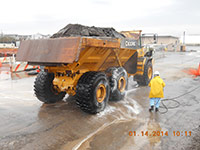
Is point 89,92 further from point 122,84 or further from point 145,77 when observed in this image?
point 145,77

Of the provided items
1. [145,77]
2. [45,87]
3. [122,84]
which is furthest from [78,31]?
[145,77]

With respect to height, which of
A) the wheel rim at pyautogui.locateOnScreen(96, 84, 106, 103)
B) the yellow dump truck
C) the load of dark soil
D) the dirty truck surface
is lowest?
the dirty truck surface

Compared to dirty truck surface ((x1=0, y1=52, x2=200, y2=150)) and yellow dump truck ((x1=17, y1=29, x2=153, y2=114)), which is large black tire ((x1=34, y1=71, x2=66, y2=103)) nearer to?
yellow dump truck ((x1=17, y1=29, x2=153, y2=114))

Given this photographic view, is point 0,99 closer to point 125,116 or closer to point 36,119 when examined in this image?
point 36,119

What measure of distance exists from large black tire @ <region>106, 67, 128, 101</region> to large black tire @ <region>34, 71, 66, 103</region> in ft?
5.65

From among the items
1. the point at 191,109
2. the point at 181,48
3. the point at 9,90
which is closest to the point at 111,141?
the point at 191,109

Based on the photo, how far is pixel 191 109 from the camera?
5391 mm

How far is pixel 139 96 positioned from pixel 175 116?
6.59 ft

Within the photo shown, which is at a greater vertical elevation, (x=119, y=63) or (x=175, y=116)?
(x=119, y=63)

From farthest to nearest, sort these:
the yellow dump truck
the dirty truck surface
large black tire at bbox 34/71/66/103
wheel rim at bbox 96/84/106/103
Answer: large black tire at bbox 34/71/66/103 < wheel rim at bbox 96/84/106/103 < the yellow dump truck < the dirty truck surface

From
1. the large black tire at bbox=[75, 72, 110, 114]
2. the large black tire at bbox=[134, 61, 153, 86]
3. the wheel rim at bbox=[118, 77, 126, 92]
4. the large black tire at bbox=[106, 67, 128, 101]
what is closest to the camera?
the large black tire at bbox=[75, 72, 110, 114]

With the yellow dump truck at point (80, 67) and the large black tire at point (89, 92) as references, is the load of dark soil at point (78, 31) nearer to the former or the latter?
the yellow dump truck at point (80, 67)

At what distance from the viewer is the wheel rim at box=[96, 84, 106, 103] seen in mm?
5051

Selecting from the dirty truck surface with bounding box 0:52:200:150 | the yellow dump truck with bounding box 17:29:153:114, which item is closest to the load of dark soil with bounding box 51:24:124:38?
the yellow dump truck with bounding box 17:29:153:114
